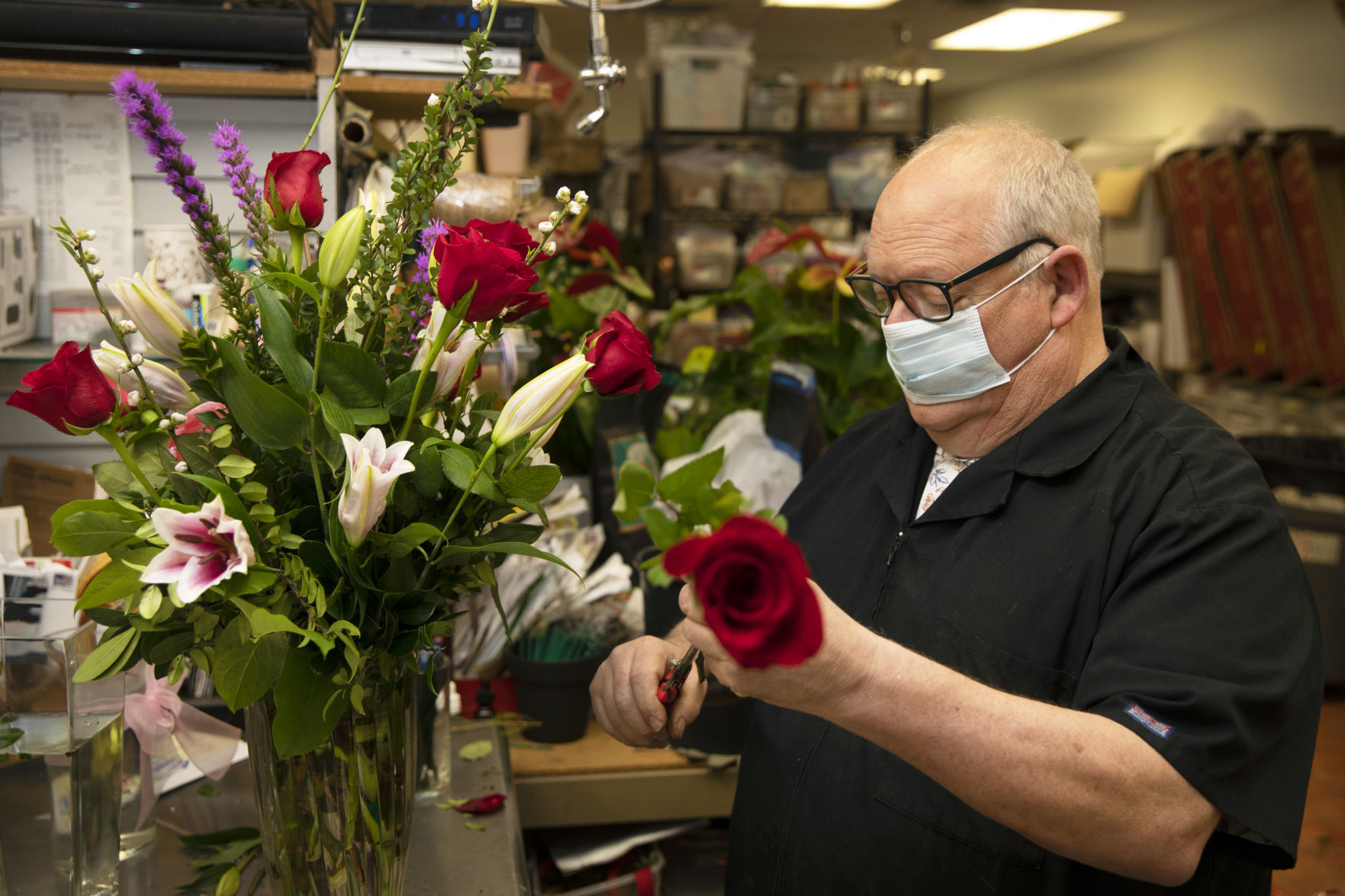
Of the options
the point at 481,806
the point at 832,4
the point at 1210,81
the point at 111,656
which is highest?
the point at 832,4

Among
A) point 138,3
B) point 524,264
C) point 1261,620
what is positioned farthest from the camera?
point 138,3

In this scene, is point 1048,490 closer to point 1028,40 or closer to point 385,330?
point 385,330

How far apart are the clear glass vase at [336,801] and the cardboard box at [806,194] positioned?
164 inches

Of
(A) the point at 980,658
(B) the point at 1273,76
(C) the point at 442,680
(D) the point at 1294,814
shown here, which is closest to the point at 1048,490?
(A) the point at 980,658

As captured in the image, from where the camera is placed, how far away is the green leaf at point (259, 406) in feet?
2.36

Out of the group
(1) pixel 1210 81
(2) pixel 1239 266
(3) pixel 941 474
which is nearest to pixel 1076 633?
(3) pixel 941 474

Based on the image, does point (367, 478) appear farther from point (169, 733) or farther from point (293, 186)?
point (169, 733)

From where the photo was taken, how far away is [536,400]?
0.75 meters

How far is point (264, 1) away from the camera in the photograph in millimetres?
1580

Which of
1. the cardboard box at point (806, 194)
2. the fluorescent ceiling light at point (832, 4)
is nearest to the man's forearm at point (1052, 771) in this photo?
the cardboard box at point (806, 194)

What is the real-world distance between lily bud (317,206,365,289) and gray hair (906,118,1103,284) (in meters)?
0.71

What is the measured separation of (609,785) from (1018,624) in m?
0.75

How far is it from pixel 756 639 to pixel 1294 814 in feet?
2.29

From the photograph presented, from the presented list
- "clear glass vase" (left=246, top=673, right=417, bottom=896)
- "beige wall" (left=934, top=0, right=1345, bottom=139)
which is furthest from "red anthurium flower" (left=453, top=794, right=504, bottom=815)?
"beige wall" (left=934, top=0, right=1345, bottom=139)
